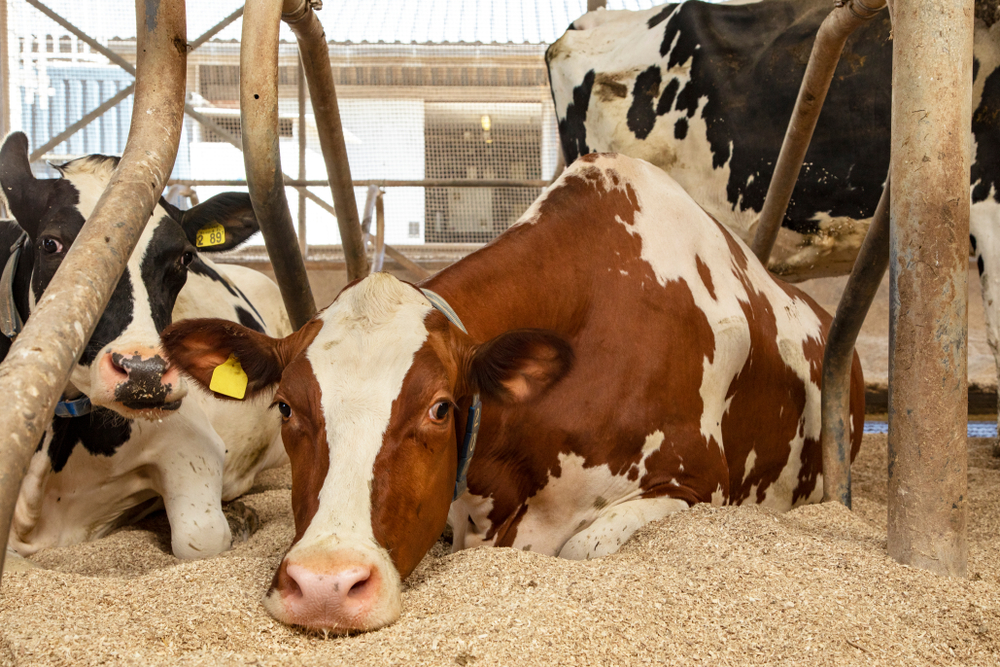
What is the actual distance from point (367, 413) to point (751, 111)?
11.7ft

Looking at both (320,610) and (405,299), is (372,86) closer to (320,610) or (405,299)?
(405,299)

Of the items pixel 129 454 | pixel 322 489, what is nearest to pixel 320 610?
pixel 322 489

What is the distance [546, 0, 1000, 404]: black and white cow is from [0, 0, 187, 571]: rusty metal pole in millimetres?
3307

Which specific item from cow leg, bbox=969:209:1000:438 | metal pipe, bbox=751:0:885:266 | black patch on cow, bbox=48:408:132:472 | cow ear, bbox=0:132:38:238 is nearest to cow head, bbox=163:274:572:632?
black patch on cow, bbox=48:408:132:472

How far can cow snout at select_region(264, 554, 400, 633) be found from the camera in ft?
4.85

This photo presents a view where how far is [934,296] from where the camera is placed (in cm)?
174

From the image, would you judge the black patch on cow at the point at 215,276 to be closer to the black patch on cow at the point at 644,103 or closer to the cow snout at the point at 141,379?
the cow snout at the point at 141,379

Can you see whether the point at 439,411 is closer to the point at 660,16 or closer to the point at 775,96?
the point at 775,96

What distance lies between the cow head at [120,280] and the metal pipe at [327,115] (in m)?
0.49

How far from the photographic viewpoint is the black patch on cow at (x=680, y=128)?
4848 mm

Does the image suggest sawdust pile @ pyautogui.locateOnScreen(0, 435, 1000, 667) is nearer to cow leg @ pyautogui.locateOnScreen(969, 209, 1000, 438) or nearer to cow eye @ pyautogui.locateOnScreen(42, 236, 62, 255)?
cow eye @ pyautogui.locateOnScreen(42, 236, 62, 255)

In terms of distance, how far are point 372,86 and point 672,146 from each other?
22.5 ft

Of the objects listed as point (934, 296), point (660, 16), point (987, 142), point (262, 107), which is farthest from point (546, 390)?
point (660, 16)

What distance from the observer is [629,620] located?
58.4 inches
